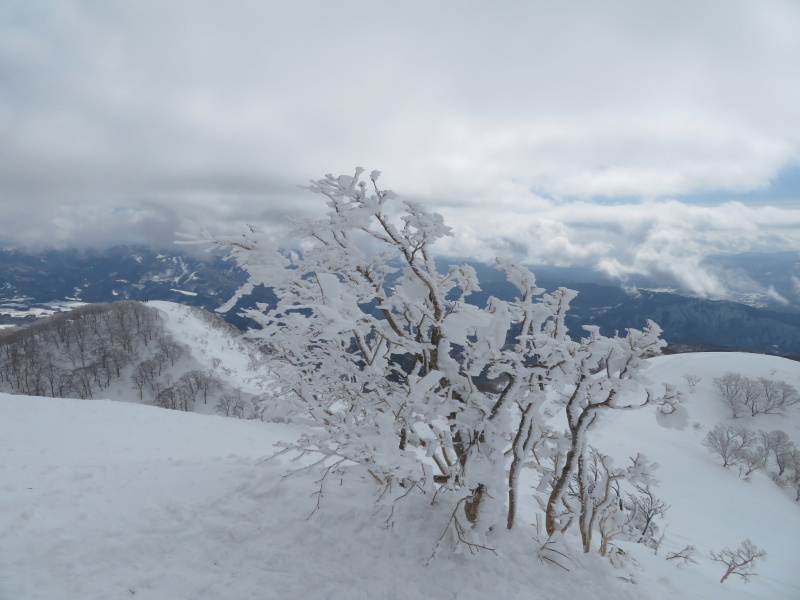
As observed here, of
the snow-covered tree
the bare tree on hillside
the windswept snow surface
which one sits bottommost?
the bare tree on hillside

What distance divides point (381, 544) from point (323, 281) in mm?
4551

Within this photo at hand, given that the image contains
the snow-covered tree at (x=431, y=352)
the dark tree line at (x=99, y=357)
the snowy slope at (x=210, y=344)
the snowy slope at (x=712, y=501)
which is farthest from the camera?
the snowy slope at (x=210, y=344)

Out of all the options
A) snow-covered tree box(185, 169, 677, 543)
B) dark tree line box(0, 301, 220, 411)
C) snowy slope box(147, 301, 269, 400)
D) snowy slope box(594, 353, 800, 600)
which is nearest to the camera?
snow-covered tree box(185, 169, 677, 543)

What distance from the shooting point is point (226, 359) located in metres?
76.1

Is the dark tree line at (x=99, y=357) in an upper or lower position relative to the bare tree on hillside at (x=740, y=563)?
lower

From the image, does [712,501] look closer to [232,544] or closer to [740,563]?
[740,563]

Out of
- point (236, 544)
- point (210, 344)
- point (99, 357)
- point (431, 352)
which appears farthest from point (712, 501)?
point (99, 357)

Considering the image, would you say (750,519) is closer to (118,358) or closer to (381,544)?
(381,544)

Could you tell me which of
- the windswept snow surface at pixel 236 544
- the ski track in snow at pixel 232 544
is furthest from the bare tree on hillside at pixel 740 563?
the ski track in snow at pixel 232 544

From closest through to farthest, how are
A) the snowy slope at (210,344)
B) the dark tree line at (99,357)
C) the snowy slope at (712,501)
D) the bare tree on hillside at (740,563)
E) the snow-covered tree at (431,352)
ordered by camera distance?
the snow-covered tree at (431,352)
the bare tree on hillside at (740,563)
the snowy slope at (712,501)
the dark tree line at (99,357)
the snowy slope at (210,344)

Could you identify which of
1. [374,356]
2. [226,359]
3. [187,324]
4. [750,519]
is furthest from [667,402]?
[187,324]

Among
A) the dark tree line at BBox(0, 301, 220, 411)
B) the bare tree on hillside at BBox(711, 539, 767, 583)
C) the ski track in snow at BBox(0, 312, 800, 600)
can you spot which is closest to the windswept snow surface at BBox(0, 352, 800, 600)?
the ski track in snow at BBox(0, 312, 800, 600)

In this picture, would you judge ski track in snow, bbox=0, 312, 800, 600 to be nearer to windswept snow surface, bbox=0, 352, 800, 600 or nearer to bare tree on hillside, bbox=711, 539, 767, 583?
windswept snow surface, bbox=0, 352, 800, 600

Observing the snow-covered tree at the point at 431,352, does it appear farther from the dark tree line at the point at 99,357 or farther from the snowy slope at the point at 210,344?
the dark tree line at the point at 99,357
